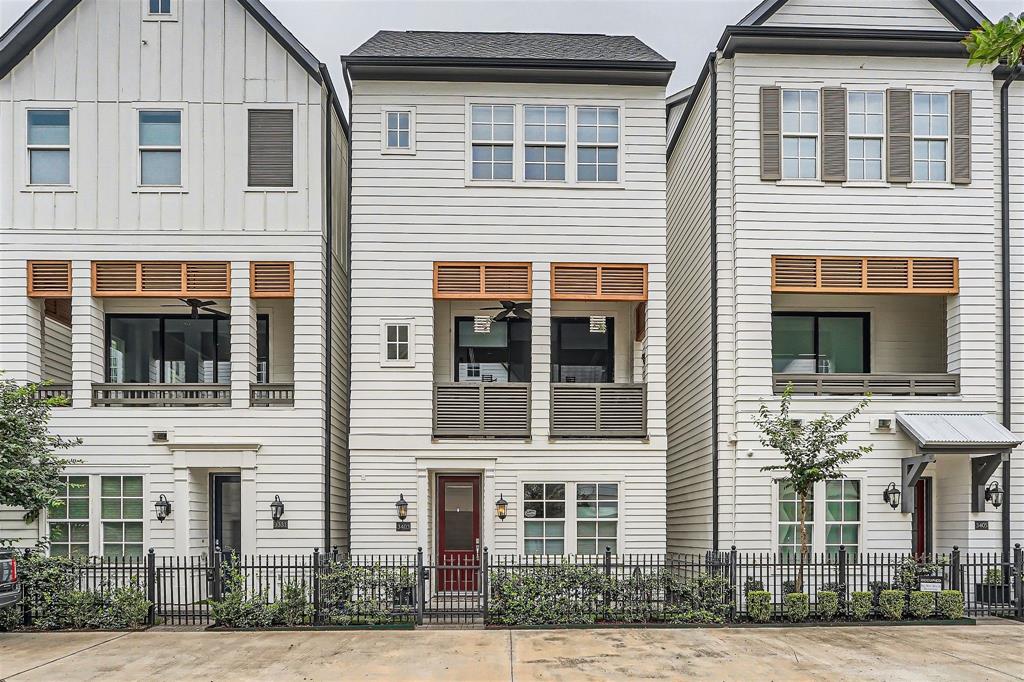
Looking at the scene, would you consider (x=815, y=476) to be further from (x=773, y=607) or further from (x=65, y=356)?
(x=65, y=356)

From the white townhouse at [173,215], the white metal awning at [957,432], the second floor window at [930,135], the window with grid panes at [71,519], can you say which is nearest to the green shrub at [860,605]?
the white metal awning at [957,432]

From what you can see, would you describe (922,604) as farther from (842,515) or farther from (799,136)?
(799,136)

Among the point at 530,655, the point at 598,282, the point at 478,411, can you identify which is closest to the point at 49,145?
the point at 478,411

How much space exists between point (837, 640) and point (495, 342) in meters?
9.01

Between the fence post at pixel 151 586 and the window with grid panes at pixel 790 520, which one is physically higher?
the window with grid panes at pixel 790 520

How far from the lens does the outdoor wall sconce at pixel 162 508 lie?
52.6ft

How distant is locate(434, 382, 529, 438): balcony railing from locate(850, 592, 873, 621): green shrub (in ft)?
20.8

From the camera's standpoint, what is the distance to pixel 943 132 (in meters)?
16.8

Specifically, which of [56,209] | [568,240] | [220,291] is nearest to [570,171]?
[568,240]

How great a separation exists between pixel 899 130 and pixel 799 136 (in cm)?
191

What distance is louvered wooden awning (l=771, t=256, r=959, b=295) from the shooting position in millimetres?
16562

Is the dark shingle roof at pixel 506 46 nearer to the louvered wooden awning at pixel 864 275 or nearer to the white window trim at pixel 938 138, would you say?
the louvered wooden awning at pixel 864 275

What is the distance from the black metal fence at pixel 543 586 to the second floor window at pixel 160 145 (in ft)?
23.0

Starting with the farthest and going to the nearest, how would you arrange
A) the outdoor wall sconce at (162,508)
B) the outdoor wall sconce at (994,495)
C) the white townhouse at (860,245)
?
1. the white townhouse at (860,245)
2. the outdoor wall sconce at (994,495)
3. the outdoor wall sconce at (162,508)
